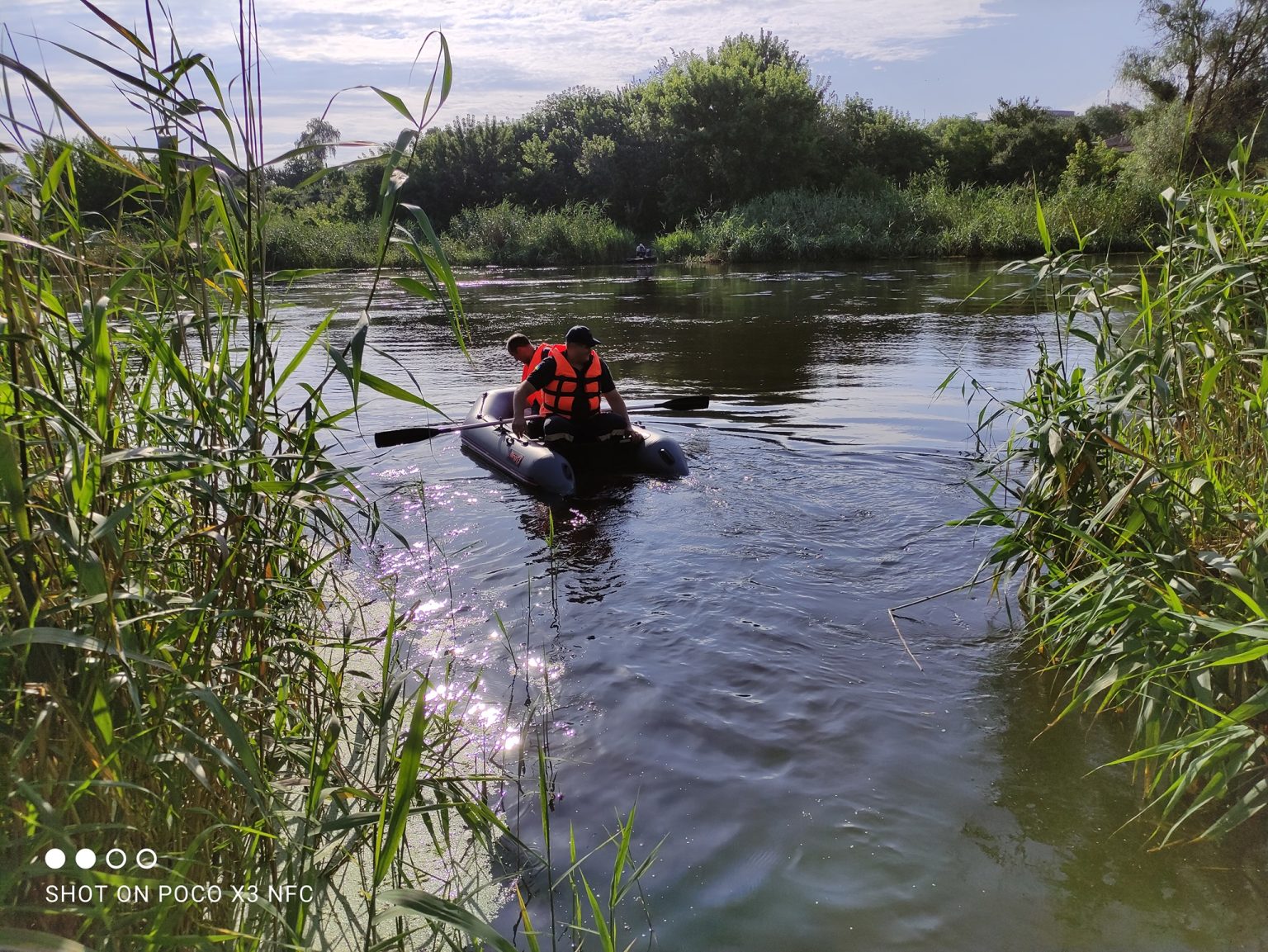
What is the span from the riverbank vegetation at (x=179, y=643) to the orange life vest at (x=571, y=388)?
11.2 feet

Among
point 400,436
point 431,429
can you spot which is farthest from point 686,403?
point 400,436

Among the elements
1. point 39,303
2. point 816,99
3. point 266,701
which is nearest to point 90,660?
point 266,701

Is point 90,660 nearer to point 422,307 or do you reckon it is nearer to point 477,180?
point 422,307

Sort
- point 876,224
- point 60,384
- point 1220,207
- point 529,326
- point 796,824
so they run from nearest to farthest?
point 60,384, point 796,824, point 1220,207, point 529,326, point 876,224

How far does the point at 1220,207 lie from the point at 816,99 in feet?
107

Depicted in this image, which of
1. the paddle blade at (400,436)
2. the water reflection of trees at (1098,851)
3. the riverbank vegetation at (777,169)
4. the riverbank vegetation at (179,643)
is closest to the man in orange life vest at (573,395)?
the paddle blade at (400,436)

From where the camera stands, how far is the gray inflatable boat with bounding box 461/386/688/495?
5441 millimetres

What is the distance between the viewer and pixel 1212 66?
24438 mm

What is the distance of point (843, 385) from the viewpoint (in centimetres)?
846

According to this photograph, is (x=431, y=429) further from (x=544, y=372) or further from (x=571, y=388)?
(x=571, y=388)

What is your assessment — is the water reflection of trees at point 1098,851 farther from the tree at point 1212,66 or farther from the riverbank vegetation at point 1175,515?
the tree at point 1212,66

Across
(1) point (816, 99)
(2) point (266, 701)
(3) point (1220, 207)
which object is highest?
(1) point (816, 99)

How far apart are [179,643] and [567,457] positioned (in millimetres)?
4219

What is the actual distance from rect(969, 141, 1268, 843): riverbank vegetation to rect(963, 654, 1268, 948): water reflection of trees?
0.30ft
